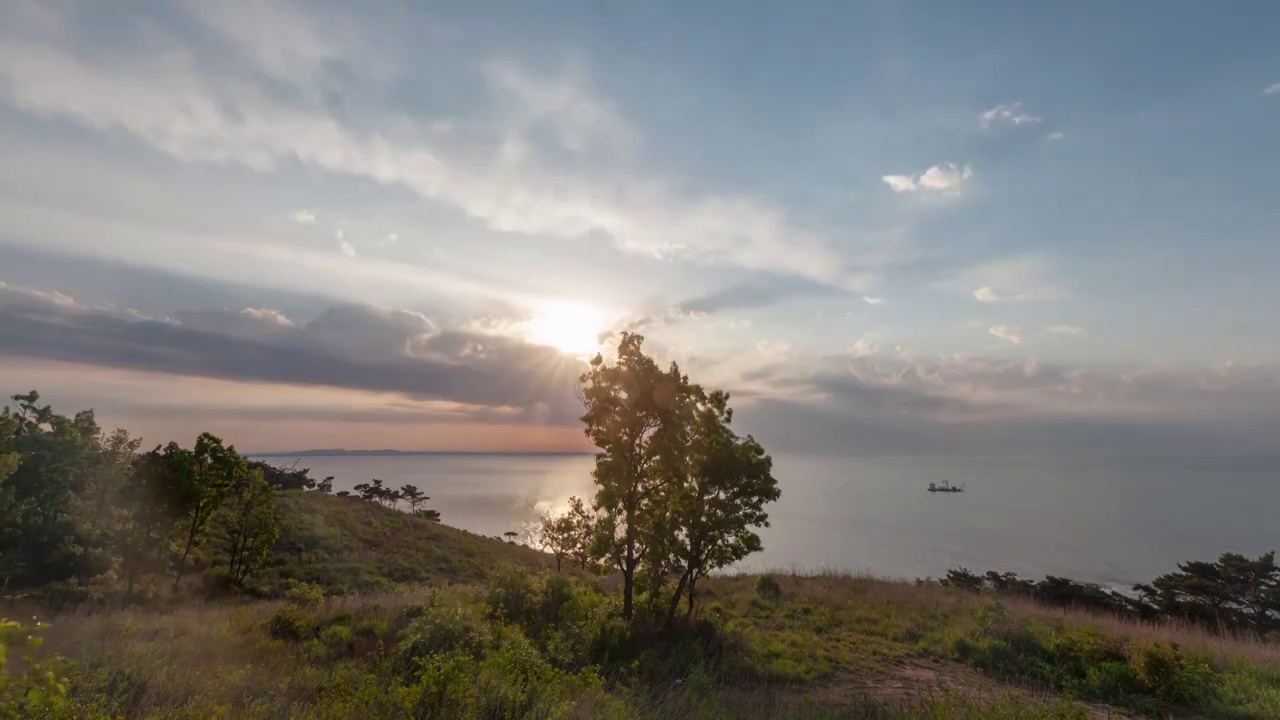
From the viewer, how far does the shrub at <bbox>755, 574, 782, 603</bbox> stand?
22.9m

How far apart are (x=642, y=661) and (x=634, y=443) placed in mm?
6033

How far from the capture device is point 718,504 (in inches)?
659

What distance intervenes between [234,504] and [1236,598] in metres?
63.5

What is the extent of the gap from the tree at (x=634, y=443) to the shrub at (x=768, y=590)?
809 centimetres

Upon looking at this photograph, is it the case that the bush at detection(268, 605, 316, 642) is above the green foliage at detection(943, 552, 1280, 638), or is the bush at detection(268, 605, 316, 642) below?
above

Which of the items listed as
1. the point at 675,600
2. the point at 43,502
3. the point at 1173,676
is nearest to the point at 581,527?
the point at 675,600

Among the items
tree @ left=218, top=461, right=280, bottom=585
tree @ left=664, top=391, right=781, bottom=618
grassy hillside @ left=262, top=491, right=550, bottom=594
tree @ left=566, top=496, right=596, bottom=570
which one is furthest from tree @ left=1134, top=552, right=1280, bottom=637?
tree @ left=218, top=461, right=280, bottom=585

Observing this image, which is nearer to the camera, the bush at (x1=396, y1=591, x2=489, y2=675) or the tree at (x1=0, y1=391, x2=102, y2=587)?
the bush at (x1=396, y1=591, x2=489, y2=675)

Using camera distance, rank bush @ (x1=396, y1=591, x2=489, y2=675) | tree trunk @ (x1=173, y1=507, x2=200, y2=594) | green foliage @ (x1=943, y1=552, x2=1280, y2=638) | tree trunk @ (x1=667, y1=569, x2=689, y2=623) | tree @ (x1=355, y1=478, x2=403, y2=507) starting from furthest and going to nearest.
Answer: tree @ (x1=355, y1=478, x2=403, y2=507) → green foliage @ (x1=943, y1=552, x2=1280, y2=638) → tree trunk @ (x1=173, y1=507, x2=200, y2=594) → tree trunk @ (x1=667, y1=569, x2=689, y2=623) → bush @ (x1=396, y1=591, x2=489, y2=675)

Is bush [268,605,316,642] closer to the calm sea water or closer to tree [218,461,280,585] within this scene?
tree [218,461,280,585]

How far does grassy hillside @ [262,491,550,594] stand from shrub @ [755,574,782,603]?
12466mm

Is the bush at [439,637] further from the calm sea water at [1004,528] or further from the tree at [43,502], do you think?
the calm sea water at [1004,528]

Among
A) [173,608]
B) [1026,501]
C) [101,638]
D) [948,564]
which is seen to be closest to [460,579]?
[173,608]

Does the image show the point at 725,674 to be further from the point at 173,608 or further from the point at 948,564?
the point at 948,564
